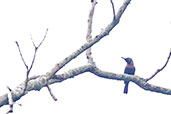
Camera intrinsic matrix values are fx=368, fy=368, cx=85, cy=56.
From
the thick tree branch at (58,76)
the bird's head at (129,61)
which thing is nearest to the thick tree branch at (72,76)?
the thick tree branch at (58,76)

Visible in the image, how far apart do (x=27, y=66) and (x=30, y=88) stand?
64cm

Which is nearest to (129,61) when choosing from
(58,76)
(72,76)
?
(72,76)

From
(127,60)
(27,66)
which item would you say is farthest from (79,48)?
(127,60)

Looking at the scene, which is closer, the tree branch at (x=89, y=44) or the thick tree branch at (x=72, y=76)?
the thick tree branch at (x=72, y=76)

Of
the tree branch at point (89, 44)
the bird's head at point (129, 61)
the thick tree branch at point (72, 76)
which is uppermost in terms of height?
the tree branch at point (89, 44)

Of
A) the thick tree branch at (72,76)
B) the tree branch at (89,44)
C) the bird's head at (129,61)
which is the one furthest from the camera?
the bird's head at (129,61)

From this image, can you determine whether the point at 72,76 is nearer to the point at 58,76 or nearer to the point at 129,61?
the point at 58,76

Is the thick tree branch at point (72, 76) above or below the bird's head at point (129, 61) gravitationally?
above

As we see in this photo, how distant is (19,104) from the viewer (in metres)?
2.59

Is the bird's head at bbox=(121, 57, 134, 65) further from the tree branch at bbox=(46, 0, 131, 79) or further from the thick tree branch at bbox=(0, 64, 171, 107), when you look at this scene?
the tree branch at bbox=(46, 0, 131, 79)

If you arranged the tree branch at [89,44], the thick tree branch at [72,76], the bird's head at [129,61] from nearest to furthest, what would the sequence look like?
the thick tree branch at [72,76] → the tree branch at [89,44] → the bird's head at [129,61]

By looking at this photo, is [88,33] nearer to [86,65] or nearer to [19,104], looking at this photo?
[86,65]

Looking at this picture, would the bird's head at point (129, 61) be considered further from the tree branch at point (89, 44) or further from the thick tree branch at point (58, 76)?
the tree branch at point (89, 44)

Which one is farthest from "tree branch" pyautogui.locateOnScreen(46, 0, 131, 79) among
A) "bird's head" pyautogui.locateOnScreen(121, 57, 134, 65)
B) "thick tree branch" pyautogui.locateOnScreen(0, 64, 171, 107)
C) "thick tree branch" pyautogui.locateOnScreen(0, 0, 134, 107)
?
"bird's head" pyautogui.locateOnScreen(121, 57, 134, 65)
